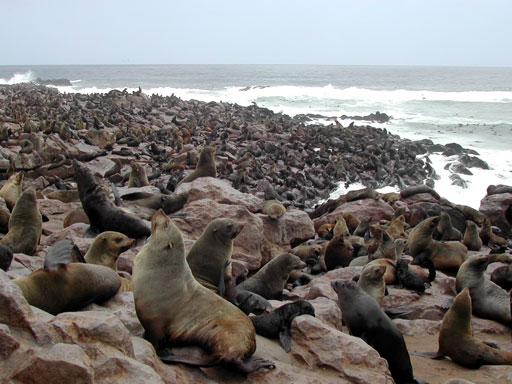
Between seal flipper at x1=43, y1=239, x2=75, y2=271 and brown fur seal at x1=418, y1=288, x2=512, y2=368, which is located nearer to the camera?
seal flipper at x1=43, y1=239, x2=75, y2=271

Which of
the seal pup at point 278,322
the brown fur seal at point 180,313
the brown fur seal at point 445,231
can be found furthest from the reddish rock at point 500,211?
the brown fur seal at point 180,313

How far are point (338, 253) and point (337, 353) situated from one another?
402cm

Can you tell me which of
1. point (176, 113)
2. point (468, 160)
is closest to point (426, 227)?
point (468, 160)

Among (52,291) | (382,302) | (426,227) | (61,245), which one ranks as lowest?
(382,302)

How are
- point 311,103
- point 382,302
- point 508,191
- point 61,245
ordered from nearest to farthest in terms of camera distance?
point 61,245 → point 382,302 → point 508,191 → point 311,103

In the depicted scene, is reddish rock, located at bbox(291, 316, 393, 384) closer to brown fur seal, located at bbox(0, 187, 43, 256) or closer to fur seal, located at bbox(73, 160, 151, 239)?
fur seal, located at bbox(73, 160, 151, 239)

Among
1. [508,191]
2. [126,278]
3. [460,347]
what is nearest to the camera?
[460,347]

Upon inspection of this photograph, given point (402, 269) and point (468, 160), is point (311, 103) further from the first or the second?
point (402, 269)

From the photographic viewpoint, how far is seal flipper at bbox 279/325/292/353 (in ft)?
11.5

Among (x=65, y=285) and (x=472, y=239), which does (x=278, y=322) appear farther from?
(x=472, y=239)

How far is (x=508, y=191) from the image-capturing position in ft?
39.0

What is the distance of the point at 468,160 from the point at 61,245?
19745 mm

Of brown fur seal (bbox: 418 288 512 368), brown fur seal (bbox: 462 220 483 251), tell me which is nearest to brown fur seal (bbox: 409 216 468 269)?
brown fur seal (bbox: 462 220 483 251)

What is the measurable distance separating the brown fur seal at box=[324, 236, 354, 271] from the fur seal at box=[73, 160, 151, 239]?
299cm
